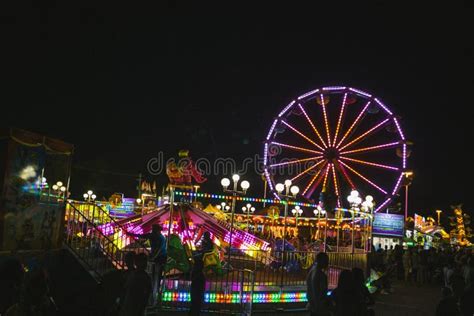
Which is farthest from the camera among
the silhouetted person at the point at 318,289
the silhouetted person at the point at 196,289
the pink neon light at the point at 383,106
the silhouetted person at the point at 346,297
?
the pink neon light at the point at 383,106

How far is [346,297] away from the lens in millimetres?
5430

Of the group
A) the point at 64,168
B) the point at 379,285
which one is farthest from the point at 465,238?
the point at 64,168

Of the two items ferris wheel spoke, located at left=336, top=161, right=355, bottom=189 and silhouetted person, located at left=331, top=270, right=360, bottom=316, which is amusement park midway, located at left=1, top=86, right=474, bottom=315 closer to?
silhouetted person, located at left=331, top=270, right=360, bottom=316

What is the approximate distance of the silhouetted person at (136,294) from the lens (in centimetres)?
548

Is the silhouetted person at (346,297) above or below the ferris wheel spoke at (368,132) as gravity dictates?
below

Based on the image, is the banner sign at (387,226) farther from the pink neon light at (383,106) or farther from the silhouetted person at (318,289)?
the silhouetted person at (318,289)

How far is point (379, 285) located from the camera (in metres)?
14.4

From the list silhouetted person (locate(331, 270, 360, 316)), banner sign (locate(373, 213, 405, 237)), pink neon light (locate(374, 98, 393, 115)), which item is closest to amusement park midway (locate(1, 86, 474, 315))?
silhouetted person (locate(331, 270, 360, 316))

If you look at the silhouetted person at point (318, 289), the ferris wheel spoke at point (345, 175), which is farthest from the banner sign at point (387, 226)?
the silhouetted person at point (318, 289)

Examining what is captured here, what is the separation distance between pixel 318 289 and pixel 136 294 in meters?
2.22

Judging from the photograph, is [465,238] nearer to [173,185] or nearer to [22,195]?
[173,185]

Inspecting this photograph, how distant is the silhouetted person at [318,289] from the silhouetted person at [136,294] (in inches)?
80.7

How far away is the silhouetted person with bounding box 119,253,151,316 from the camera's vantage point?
18.0 ft

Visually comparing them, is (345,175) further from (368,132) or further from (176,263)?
(176,263)
